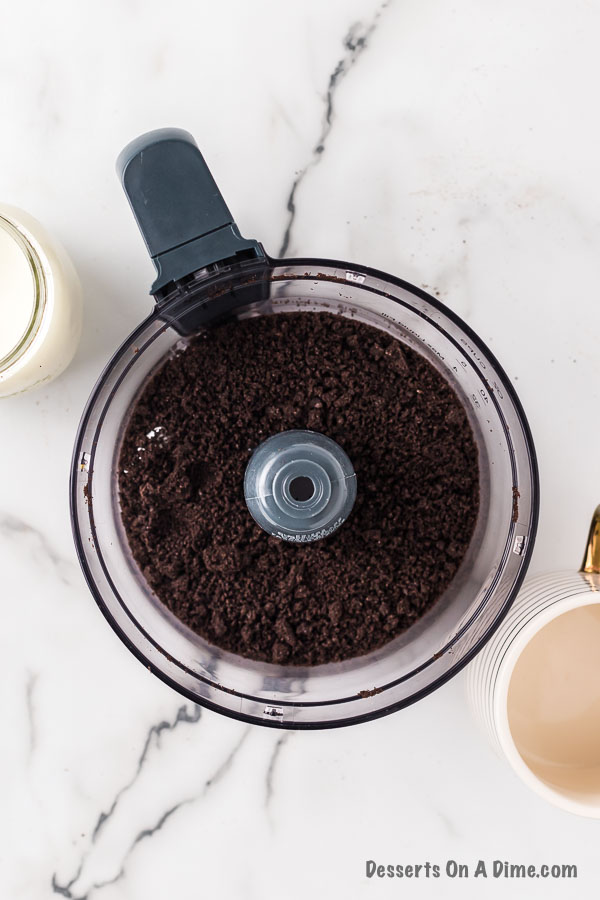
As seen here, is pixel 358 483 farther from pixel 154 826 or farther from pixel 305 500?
pixel 154 826

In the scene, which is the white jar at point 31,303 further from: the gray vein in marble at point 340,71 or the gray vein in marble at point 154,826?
the gray vein in marble at point 154,826

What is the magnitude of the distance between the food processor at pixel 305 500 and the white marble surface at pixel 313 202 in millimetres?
93

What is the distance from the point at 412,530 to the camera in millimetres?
743

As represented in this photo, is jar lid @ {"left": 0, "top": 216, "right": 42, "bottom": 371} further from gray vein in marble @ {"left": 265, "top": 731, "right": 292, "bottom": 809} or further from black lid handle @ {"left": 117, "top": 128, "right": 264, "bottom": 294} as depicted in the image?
gray vein in marble @ {"left": 265, "top": 731, "right": 292, "bottom": 809}

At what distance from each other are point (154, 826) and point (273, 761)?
17cm

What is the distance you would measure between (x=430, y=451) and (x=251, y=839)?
53 centimetres

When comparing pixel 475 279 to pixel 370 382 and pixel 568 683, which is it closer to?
pixel 370 382

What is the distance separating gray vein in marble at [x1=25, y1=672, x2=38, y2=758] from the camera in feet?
2.84

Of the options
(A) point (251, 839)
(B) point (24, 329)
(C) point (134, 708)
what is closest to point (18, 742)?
(C) point (134, 708)

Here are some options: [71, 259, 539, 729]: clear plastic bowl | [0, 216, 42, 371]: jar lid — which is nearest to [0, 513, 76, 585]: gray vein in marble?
[71, 259, 539, 729]: clear plastic bowl

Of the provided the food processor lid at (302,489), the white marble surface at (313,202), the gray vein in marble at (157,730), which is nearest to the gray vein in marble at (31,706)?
the white marble surface at (313,202)

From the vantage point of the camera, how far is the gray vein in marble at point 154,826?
0.86 m

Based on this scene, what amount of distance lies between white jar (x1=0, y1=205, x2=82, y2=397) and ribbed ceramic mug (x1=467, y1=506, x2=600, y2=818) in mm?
547

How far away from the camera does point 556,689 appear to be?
0.75m
